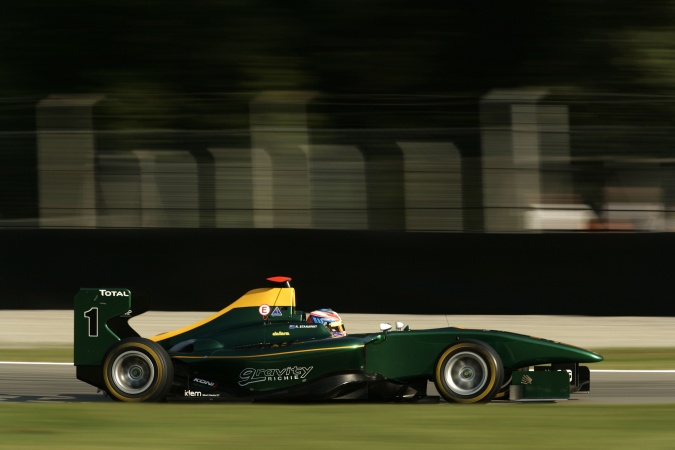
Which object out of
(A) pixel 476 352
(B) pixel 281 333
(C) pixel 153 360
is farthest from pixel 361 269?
(A) pixel 476 352

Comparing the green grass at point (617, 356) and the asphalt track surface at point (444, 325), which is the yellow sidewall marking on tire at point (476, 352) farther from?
the green grass at point (617, 356)

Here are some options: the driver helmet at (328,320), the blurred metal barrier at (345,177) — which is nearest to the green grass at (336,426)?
the driver helmet at (328,320)

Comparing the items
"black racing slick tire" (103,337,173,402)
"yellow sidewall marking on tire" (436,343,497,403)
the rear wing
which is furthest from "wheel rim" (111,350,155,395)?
"yellow sidewall marking on tire" (436,343,497,403)

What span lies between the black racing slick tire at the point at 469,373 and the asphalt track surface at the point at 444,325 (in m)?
0.95

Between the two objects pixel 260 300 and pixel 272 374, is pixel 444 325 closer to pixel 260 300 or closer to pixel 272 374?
pixel 260 300

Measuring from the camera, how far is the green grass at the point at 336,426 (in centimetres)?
655

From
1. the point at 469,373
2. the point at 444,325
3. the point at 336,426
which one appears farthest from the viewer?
the point at 444,325

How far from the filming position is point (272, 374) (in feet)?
27.9

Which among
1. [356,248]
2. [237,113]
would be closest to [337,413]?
[356,248]

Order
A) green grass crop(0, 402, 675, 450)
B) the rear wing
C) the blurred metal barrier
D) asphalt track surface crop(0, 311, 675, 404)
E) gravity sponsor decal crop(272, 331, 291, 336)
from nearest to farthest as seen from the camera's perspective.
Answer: green grass crop(0, 402, 675, 450) → gravity sponsor decal crop(272, 331, 291, 336) → the rear wing → asphalt track surface crop(0, 311, 675, 404) → the blurred metal barrier

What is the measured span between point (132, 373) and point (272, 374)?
3.54ft

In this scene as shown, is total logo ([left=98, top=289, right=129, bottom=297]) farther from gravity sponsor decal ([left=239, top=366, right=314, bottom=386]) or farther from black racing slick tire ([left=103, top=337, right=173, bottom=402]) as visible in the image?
gravity sponsor decal ([left=239, top=366, right=314, bottom=386])

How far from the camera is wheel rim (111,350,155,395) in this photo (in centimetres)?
866

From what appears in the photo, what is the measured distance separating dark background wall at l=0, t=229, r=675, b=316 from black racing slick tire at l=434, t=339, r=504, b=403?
16.8 feet
